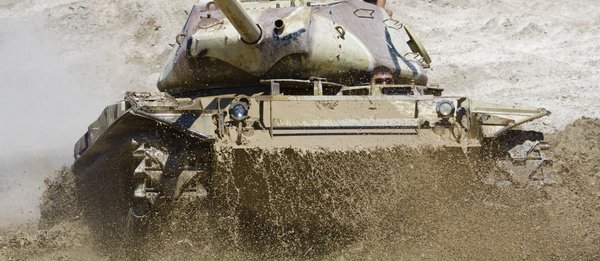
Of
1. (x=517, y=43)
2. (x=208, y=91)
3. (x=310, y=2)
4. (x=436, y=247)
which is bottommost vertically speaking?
(x=517, y=43)

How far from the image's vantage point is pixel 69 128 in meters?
13.3

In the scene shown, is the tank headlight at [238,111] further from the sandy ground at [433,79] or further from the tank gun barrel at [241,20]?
the sandy ground at [433,79]

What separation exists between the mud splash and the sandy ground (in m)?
0.02

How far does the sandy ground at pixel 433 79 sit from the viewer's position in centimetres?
716

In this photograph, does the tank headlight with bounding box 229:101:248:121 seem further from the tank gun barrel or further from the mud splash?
the tank gun barrel

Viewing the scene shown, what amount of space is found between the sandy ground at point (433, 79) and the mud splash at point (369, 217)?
2cm

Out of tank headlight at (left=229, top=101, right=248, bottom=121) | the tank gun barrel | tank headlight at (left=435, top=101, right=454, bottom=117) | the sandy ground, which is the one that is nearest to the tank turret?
the tank gun barrel

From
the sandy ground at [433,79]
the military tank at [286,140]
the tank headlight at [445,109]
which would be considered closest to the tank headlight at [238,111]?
the military tank at [286,140]

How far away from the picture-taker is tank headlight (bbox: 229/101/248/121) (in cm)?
684

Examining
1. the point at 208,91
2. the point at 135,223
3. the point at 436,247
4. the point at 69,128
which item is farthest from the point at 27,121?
the point at 436,247

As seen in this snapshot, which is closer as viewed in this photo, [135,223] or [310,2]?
[135,223]

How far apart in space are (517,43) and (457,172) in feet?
27.8

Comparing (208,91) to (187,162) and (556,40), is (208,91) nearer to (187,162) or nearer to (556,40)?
(187,162)

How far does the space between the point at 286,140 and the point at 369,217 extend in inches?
37.7
